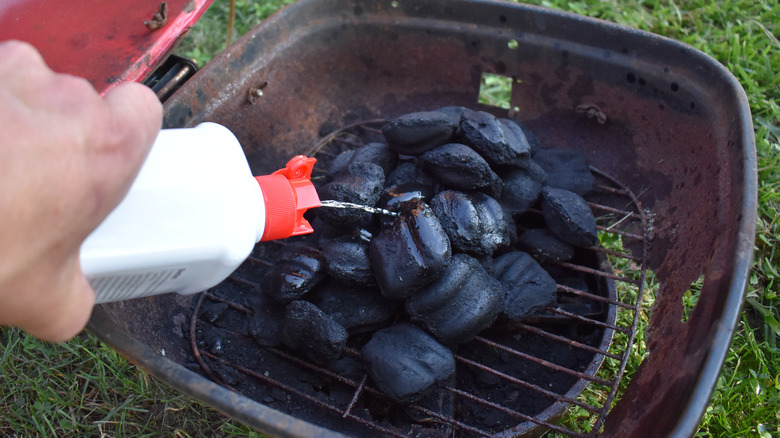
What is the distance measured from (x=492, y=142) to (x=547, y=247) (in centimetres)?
32

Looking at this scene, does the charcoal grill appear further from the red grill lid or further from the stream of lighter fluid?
the stream of lighter fluid

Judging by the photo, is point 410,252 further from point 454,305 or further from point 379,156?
point 379,156

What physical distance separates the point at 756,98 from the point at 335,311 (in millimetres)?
1929

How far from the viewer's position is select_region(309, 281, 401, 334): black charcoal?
4.78 ft

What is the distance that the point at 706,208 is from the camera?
1453mm

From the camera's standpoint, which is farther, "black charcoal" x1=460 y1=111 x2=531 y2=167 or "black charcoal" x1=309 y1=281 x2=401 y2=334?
"black charcoal" x1=460 y1=111 x2=531 y2=167

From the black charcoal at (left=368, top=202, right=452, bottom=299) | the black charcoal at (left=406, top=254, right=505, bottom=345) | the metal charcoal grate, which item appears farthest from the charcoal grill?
the black charcoal at (left=368, top=202, right=452, bottom=299)

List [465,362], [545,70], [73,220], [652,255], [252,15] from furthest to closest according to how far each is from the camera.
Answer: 1. [252,15]
2. [545,70]
3. [652,255]
4. [465,362]
5. [73,220]

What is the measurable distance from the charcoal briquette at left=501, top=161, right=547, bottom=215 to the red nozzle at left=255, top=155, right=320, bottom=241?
64 centimetres

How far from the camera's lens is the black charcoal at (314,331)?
1360 mm

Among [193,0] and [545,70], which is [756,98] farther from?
[193,0]

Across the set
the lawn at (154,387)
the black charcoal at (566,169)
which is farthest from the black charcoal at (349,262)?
the black charcoal at (566,169)

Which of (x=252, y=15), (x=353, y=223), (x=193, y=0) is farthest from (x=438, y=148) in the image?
(x=252, y=15)

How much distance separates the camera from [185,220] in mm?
973
